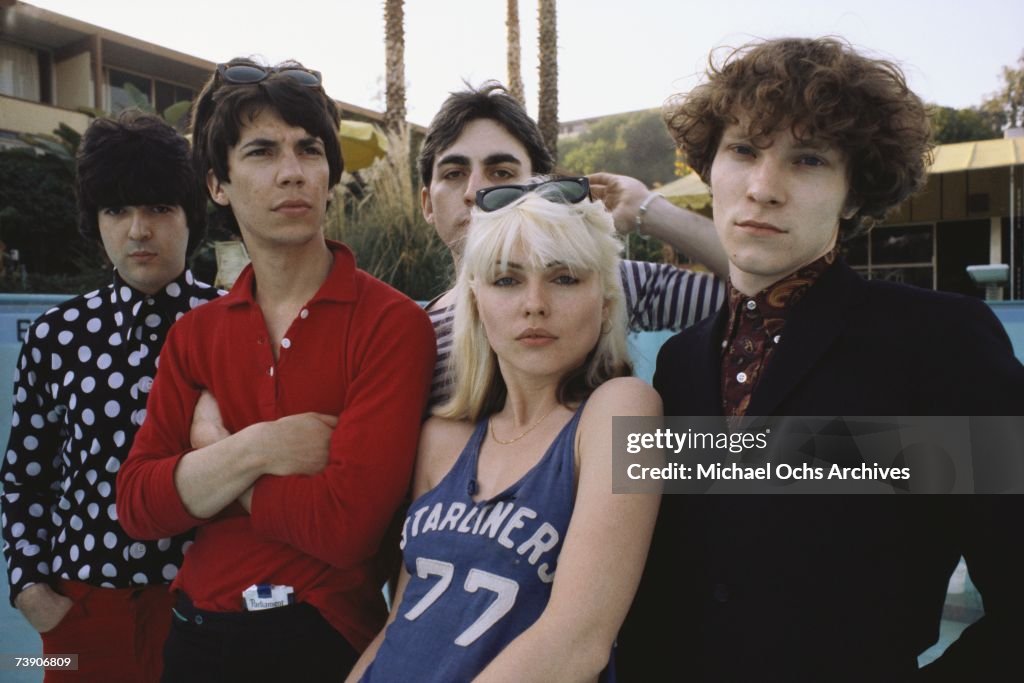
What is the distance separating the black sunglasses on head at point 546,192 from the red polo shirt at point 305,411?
1.05 feet

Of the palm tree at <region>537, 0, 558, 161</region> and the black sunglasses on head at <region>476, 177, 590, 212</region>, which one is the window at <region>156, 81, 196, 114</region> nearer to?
the palm tree at <region>537, 0, 558, 161</region>

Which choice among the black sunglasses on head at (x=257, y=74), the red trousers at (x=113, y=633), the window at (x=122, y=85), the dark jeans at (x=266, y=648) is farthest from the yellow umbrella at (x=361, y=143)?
the window at (x=122, y=85)

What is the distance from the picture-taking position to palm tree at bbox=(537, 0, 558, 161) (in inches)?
540

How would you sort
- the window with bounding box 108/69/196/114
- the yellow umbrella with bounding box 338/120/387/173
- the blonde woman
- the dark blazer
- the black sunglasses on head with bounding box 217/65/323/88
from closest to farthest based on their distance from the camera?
the dark blazer < the blonde woman < the black sunglasses on head with bounding box 217/65/323/88 < the yellow umbrella with bounding box 338/120/387/173 < the window with bounding box 108/69/196/114

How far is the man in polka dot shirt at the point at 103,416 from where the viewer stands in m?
2.01

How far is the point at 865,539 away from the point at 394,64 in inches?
503

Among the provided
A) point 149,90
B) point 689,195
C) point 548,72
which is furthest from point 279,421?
point 149,90

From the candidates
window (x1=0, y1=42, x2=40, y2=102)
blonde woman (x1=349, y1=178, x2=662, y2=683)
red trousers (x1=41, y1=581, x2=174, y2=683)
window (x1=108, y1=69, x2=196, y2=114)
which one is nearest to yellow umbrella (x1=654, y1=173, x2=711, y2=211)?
blonde woman (x1=349, y1=178, x2=662, y2=683)

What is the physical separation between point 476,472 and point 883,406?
774 millimetres

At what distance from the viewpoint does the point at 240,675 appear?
1.59 meters

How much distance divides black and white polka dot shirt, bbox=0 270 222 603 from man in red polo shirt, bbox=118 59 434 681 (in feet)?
0.99

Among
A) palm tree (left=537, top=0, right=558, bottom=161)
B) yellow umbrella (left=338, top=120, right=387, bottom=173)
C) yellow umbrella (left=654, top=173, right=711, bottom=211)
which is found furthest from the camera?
palm tree (left=537, top=0, right=558, bottom=161)

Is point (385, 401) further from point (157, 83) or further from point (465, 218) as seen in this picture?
point (157, 83)

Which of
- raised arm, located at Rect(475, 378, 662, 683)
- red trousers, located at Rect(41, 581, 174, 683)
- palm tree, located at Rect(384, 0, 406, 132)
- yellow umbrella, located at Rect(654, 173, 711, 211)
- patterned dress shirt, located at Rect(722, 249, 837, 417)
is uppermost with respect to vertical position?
palm tree, located at Rect(384, 0, 406, 132)
